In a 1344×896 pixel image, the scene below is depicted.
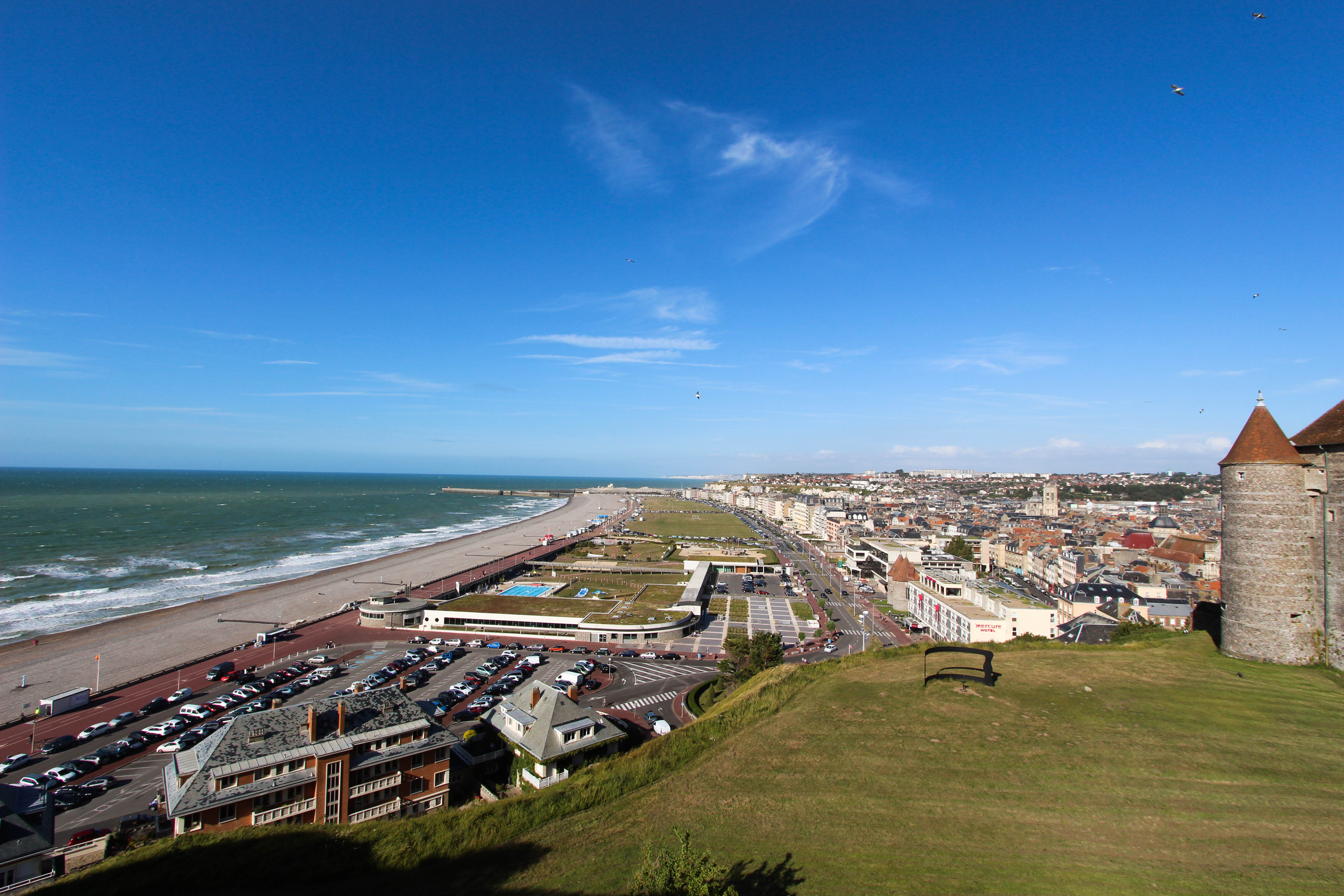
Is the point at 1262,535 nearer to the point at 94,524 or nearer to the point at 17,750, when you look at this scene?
the point at 17,750

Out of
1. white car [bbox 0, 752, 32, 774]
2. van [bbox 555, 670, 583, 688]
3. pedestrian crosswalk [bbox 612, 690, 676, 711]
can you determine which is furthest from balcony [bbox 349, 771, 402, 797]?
white car [bbox 0, 752, 32, 774]

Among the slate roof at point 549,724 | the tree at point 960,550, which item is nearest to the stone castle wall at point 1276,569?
the slate roof at point 549,724

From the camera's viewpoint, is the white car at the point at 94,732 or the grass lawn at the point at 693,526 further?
the grass lawn at the point at 693,526

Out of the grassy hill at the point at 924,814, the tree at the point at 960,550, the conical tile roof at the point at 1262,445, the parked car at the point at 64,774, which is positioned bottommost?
the parked car at the point at 64,774

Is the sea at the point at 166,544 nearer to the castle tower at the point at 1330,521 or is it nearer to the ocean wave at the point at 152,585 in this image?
the ocean wave at the point at 152,585

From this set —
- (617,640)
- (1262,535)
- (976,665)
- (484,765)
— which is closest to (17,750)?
(484,765)

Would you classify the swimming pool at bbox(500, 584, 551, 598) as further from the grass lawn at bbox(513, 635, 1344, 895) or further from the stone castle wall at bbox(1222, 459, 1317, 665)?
the stone castle wall at bbox(1222, 459, 1317, 665)

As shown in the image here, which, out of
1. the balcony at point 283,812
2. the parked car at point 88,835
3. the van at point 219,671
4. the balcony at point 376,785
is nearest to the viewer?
the balcony at point 283,812

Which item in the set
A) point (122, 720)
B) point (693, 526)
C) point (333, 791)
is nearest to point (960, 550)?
point (693, 526)
